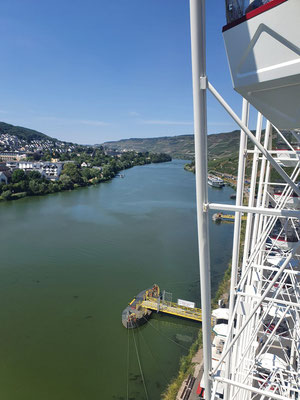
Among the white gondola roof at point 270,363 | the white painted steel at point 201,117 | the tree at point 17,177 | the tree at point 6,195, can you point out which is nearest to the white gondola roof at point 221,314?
the white gondola roof at point 270,363

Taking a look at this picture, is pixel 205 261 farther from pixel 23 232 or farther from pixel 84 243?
pixel 23 232

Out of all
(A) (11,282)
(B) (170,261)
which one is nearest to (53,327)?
(A) (11,282)

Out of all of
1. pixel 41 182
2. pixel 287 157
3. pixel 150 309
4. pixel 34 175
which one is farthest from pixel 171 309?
pixel 34 175

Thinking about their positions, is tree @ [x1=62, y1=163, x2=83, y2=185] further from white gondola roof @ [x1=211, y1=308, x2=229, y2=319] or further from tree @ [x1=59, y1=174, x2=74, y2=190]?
white gondola roof @ [x1=211, y1=308, x2=229, y2=319]

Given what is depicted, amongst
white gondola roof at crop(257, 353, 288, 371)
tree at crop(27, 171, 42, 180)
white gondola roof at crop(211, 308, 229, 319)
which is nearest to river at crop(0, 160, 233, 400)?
white gondola roof at crop(211, 308, 229, 319)

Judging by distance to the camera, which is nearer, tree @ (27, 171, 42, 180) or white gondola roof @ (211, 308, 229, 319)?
white gondola roof @ (211, 308, 229, 319)

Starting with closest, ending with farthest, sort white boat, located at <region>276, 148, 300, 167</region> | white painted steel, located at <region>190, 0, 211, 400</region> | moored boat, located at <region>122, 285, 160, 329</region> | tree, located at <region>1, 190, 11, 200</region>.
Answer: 1. white painted steel, located at <region>190, 0, 211, 400</region>
2. white boat, located at <region>276, 148, 300, 167</region>
3. moored boat, located at <region>122, 285, 160, 329</region>
4. tree, located at <region>1, 190, 11, 200</region>
